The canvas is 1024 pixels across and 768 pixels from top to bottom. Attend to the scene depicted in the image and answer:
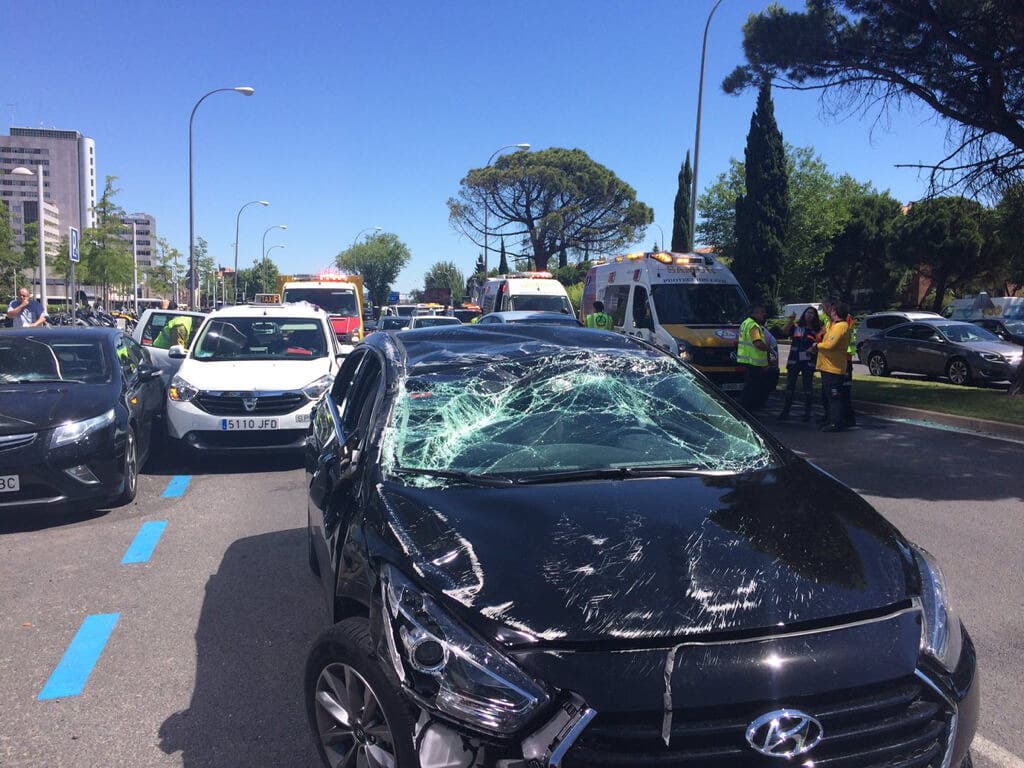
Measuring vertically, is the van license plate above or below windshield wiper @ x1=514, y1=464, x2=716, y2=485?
below

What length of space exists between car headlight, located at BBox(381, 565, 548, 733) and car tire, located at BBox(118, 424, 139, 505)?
17.1 feet

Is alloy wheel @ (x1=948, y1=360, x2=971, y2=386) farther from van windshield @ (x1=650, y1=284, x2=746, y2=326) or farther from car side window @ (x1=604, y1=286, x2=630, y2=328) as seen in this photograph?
car side window @ (x1=604, y1=286, x2=630, y2=328)

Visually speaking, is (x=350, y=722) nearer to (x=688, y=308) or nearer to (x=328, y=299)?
(x=688, y=308)

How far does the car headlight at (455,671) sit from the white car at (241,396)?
631cm

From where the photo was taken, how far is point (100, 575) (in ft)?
17.0

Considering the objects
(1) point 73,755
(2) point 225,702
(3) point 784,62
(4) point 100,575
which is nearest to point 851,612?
(2) point 225,702

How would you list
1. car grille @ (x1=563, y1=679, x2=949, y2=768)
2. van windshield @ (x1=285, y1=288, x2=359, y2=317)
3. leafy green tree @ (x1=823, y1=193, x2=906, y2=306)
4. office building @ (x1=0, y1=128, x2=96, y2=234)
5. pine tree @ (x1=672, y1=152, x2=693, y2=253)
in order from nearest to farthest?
car grille @ (x1=563, y1=679, x2=949, y2=768), van windshield @ (x1=285, y1=288, x2=359, y2=317), leafy green tree @ (x1=823, y1=193, x2=906, y2=306), pine tree @ (x1=672, y1=152, x2=693, y2=253), office building @ (x1=0, y1=128, x2=96, y2=234)

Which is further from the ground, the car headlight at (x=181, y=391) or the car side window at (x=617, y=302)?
the car side window at (x=617, y=302)

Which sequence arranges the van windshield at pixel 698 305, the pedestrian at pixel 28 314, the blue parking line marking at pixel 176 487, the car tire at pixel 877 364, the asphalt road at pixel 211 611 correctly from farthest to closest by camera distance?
the car tire at pixel 877 364, the pedestrian at pixel 28 314, the van windshield at pixel 698 305, the blue parking line marking at pixel 176 487, the asphalt road at pixel 211 611

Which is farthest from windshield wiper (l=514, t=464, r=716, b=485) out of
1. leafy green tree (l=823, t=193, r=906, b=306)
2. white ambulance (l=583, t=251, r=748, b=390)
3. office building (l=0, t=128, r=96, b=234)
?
office building (l=0, t=128, r=96, b=234)

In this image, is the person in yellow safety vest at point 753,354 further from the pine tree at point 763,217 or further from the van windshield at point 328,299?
the pine tree at point 763,217

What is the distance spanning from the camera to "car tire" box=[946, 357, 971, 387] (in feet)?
58.7

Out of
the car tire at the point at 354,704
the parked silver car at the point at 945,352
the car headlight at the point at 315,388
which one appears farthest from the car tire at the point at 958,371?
the car tire at the point at 354,704

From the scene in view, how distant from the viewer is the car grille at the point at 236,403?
8164 mm
